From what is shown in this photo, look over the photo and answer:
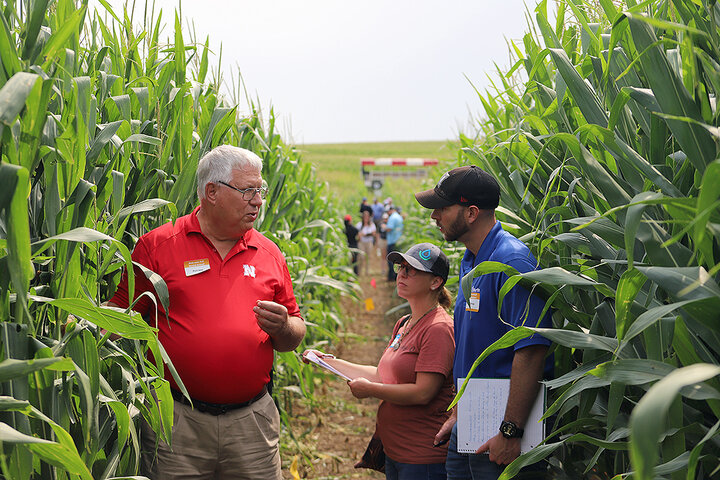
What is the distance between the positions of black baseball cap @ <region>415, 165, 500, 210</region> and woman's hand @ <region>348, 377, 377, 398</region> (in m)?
0.84

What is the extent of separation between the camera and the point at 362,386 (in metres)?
2.93

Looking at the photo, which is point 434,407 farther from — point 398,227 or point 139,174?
point 398,227

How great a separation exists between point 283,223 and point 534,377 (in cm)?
293

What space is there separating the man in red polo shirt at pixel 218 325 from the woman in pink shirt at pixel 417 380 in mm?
509

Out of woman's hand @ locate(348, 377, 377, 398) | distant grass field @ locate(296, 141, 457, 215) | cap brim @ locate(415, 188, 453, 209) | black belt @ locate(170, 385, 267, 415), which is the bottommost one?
distant grass field @ locate(296, 141, 457, 215)

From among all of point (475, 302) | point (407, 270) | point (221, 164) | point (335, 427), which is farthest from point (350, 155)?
point (475, 302)

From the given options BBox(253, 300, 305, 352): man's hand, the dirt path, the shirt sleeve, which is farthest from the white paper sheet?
the dirt path

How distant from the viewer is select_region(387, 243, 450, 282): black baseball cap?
297 cm

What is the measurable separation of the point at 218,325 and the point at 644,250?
156 centimetres

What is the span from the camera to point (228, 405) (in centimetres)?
267

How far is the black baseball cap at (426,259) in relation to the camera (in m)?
2.97

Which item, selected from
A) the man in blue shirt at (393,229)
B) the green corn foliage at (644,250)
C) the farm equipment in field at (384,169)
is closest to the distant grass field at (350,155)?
the farm equipment in field at (384,169)

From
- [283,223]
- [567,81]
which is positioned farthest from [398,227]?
[567,81]

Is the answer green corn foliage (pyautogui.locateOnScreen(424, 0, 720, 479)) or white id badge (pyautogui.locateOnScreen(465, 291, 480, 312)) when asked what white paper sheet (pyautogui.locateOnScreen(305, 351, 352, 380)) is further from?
green corn foliage (pyautogui.locateOnScreen(424, 0, 720, 479))
